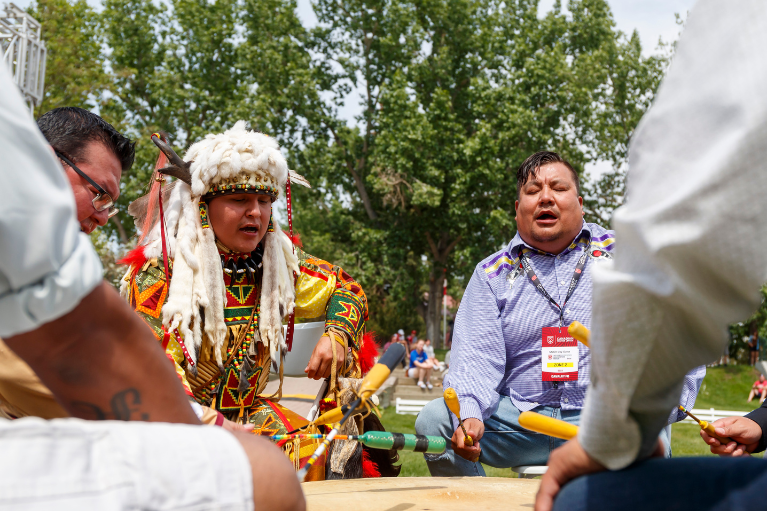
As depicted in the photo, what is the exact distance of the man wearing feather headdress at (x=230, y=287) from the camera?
109 inches

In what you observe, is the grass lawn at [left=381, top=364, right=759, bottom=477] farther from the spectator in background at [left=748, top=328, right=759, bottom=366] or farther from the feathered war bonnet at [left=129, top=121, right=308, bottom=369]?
the spectator in background at [left=748, top=328, right=759, bottom=366]

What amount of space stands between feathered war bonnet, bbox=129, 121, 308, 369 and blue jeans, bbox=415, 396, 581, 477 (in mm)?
886

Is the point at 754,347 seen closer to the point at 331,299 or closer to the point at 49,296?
the point at 331,299

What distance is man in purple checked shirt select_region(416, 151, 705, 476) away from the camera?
9.95ft

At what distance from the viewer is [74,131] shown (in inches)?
96.6

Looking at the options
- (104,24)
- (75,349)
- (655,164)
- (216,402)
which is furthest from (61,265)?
(104,24)

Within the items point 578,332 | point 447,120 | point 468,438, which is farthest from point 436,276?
point 578,332

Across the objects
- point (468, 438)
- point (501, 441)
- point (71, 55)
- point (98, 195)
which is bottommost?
point (501, 441)

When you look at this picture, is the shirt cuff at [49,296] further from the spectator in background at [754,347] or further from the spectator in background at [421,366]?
the spectator in background at [754,347]

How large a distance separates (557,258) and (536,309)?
333 millimetres

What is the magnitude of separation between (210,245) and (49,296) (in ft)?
6.69

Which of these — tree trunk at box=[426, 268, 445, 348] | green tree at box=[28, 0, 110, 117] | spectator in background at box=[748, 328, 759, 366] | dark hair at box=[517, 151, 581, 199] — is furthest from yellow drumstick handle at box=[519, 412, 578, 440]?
spectator in background at box=[748, 328, 759, 366]

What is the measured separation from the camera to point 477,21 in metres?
22.1

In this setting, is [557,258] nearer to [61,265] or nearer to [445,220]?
[61,265]
